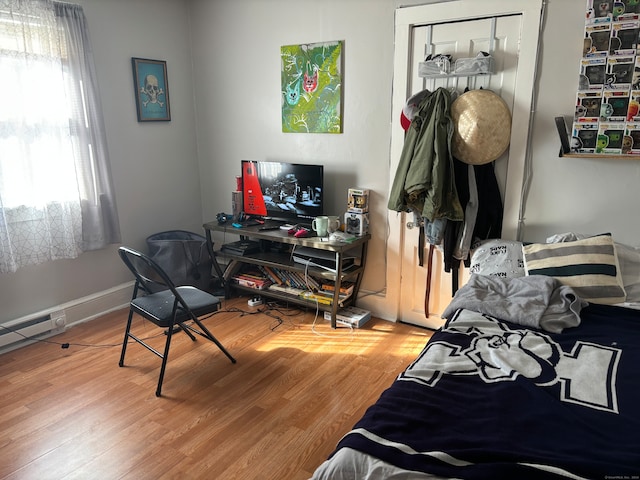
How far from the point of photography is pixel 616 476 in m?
1.17

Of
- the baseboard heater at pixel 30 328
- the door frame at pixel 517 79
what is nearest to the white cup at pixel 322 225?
the door frame at pixel 517 79

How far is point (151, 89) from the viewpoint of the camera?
12.4ft

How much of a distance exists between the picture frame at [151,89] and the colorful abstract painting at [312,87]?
107 centimetres

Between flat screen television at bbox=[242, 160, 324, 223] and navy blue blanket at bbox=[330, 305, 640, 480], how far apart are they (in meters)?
1.72

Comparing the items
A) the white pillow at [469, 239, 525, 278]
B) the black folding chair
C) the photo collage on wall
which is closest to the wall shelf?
the photo collage on wall

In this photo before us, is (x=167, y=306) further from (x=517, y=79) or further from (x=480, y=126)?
(x=517, y=79)

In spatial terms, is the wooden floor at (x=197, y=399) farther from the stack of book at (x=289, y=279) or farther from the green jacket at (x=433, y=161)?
the green jacket at (x=433, y=161)

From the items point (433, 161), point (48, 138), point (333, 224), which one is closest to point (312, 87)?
point (333, 224)

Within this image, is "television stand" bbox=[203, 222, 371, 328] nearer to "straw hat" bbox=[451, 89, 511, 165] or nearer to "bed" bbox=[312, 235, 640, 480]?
"straw hat" bbox=[451, 89, 511, 165]

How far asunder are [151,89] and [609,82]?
3.27 metres

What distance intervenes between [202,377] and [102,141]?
1.91 m

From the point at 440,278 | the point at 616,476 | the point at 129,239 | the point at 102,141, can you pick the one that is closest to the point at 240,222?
the point at 129,239

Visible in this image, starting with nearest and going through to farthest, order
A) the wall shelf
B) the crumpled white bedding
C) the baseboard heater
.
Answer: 1. the crumpled white bedding
2. the wall shelf
3. the baseboard heater

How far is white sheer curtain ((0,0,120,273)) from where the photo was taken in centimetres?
287
